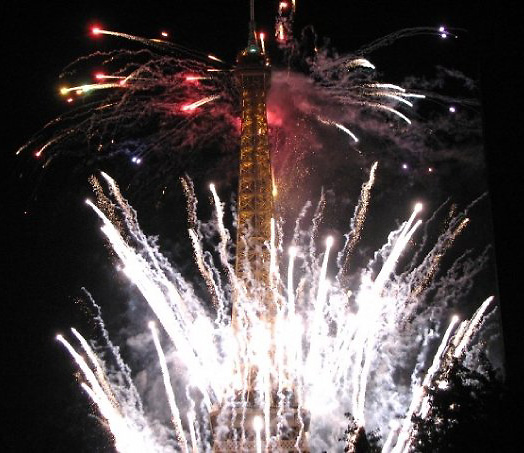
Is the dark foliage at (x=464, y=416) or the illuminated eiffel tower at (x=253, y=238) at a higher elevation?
the illuminated eiffel tower at (x=253, y=238)

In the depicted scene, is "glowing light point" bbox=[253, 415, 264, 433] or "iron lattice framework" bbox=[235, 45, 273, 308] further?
"iron lattice framework" bbox=[235, 45, 273, 308]

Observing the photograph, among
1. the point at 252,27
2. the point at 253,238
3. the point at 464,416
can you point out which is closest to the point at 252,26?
the point at 252,27

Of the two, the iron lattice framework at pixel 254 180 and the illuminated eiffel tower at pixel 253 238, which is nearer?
the illuminated eiffel tower at pixel 253 238

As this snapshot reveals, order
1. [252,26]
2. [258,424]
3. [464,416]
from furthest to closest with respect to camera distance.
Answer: [252,26]
[258,424]
[464,416]

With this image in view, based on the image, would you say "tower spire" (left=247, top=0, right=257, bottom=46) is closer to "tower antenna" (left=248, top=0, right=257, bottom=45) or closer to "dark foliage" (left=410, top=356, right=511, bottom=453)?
"tower antenna" (left=248, top=0, right=257, bottom=45)

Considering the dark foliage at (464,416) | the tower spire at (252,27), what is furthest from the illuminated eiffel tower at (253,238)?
the dark foliage at (464,416)

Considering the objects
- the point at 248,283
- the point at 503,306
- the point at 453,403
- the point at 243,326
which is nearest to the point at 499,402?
the point at 453,403

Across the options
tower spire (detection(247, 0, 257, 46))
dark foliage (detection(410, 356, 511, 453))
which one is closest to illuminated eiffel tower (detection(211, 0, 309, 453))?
tower spire (detection(247, 0, 257, 46))

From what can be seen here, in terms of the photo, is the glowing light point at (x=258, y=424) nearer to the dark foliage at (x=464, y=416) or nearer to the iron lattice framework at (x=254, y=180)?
the dark foliage at (x=464, y=416)

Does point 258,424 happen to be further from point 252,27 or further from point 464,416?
point 252,27
